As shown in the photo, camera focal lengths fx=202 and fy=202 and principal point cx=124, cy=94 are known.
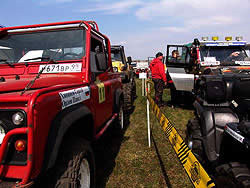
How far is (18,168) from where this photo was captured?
140 centimetres

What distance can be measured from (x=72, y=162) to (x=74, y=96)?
64 cm

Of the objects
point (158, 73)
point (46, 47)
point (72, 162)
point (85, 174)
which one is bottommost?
point (85, 174)

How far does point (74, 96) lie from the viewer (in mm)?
2045

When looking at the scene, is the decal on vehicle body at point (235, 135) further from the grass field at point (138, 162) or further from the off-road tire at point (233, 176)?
the grass field at point (138, 162)

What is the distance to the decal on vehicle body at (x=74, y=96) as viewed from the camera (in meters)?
1.84

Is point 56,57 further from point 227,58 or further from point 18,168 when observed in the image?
point 227,58

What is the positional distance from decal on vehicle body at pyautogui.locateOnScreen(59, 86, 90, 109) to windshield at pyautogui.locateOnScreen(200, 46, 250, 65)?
4881mm

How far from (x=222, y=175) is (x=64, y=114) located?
136cm

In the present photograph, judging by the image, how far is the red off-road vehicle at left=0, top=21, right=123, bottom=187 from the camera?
140 cm

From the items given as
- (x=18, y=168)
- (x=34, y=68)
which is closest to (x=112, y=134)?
(x=34, y=68)

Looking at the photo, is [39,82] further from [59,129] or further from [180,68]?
[180,68]

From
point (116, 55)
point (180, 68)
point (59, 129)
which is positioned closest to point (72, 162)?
point (59, 129)

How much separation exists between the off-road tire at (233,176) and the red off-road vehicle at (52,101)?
1.18 meters

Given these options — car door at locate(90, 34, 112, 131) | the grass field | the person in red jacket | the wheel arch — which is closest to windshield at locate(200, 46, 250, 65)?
the person in red jacket
